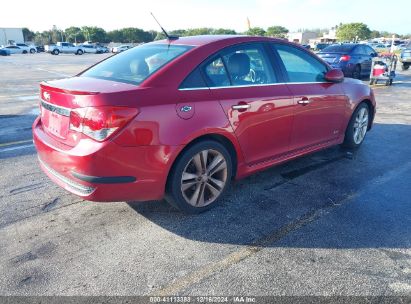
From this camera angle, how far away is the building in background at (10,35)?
3300 inches

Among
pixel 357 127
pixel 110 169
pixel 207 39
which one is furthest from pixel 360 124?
pixel 110 169

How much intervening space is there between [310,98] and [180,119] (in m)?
1.97

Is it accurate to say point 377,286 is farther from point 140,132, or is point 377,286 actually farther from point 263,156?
point 140,132

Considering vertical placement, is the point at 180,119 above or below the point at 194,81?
below

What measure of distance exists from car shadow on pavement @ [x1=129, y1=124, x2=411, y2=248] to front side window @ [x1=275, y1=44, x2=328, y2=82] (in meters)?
1.21

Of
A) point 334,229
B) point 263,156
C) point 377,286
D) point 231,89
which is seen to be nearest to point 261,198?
point 263,156

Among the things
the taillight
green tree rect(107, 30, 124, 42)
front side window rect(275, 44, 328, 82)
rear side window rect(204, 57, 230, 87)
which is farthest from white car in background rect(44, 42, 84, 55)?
the taillight

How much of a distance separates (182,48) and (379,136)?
15.0 feet

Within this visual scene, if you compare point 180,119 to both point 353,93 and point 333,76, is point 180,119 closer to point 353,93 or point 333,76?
point 333,76

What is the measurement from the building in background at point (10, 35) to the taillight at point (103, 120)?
93.9 meters

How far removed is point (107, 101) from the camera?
2.81 meters

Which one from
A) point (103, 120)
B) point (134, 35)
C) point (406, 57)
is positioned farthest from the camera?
point (134, 35)

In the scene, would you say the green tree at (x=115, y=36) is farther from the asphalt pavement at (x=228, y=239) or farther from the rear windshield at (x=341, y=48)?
the asphalt pavement at (x=228, y=239)

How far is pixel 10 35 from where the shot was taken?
8550 centimetres
